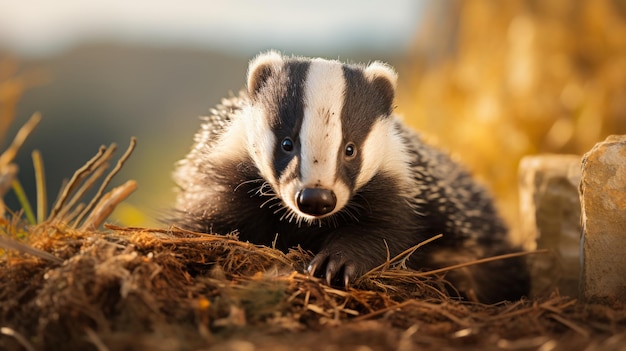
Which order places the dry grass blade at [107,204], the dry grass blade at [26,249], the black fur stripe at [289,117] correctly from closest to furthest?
the dry grass blade at [26,249], the black fur stripe at [289,117], the dry grass blade at [107,204]

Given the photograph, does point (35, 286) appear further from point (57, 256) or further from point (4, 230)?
point (4, 230)

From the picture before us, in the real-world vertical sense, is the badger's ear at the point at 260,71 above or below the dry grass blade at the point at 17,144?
above

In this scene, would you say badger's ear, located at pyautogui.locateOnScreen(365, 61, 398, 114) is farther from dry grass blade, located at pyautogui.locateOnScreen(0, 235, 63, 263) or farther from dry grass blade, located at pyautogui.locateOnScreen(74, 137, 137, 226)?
dry grass blade, located at pyautogui.locateOnScreen(0, 235, 63, 263)

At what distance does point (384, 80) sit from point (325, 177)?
0.73 m

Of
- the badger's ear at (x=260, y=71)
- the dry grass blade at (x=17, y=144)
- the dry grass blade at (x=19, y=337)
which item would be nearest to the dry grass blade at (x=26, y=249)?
the dry grass blade at (x=19, y=337)

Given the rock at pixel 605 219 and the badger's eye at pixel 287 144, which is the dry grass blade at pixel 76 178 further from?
the rock at pixel 605 219

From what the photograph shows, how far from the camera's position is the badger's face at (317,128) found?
254 cm

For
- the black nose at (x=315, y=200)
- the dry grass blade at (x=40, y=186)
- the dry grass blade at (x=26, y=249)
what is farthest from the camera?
the dry grass blade at (x=40, y=186)

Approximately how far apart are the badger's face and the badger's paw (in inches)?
6.5

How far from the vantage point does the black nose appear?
8.00 feet

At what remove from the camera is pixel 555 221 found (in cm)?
361

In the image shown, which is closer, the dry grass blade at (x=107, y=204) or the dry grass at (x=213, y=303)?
the dry grass at (x=213, y=303)

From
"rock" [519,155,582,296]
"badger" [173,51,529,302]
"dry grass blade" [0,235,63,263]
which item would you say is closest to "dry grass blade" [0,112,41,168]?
"badger" [173,51,529,302]

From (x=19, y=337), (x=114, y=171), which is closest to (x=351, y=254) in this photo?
(x=114, y=171)
